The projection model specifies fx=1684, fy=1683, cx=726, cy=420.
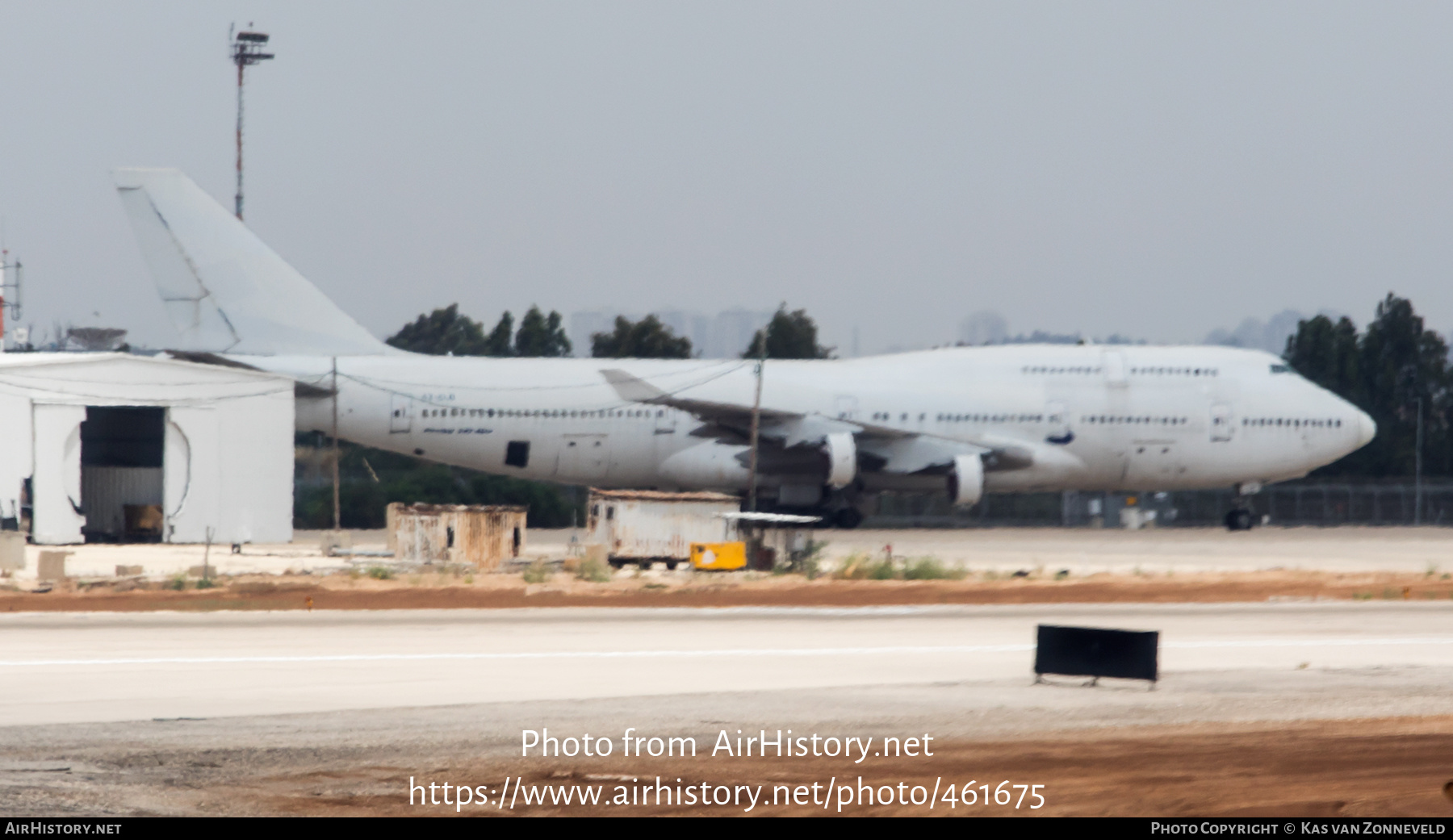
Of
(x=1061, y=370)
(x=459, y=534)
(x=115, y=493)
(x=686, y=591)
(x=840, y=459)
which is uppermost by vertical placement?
(x=1061, y=370)

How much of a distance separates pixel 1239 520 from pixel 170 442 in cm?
3021

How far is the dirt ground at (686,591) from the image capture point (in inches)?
1073

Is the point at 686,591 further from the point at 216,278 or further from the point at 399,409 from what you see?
the point at 216,278

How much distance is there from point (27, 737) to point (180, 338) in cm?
3337

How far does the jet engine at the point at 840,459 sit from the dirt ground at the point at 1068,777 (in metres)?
29.4

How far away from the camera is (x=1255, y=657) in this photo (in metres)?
21.1

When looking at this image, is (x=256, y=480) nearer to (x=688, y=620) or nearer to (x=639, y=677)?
(x=688, y=620)

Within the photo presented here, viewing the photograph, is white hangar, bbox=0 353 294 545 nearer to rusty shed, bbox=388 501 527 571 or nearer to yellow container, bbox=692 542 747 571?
rusty shed, bbox=388 501 527 571

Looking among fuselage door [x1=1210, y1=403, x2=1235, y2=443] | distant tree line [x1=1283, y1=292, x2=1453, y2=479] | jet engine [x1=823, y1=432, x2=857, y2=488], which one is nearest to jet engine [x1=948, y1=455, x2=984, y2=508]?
jet engine [x1=823, y1=432, x2=857, y2=488]

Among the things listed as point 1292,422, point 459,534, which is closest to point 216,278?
point 459,534

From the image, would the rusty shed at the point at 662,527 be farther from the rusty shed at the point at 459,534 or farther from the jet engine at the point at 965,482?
the jet engine at the point at 965,482

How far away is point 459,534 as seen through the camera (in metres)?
34.7

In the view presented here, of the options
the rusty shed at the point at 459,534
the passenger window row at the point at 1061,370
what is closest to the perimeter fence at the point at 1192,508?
the passenger window row at the point at 1061,370
